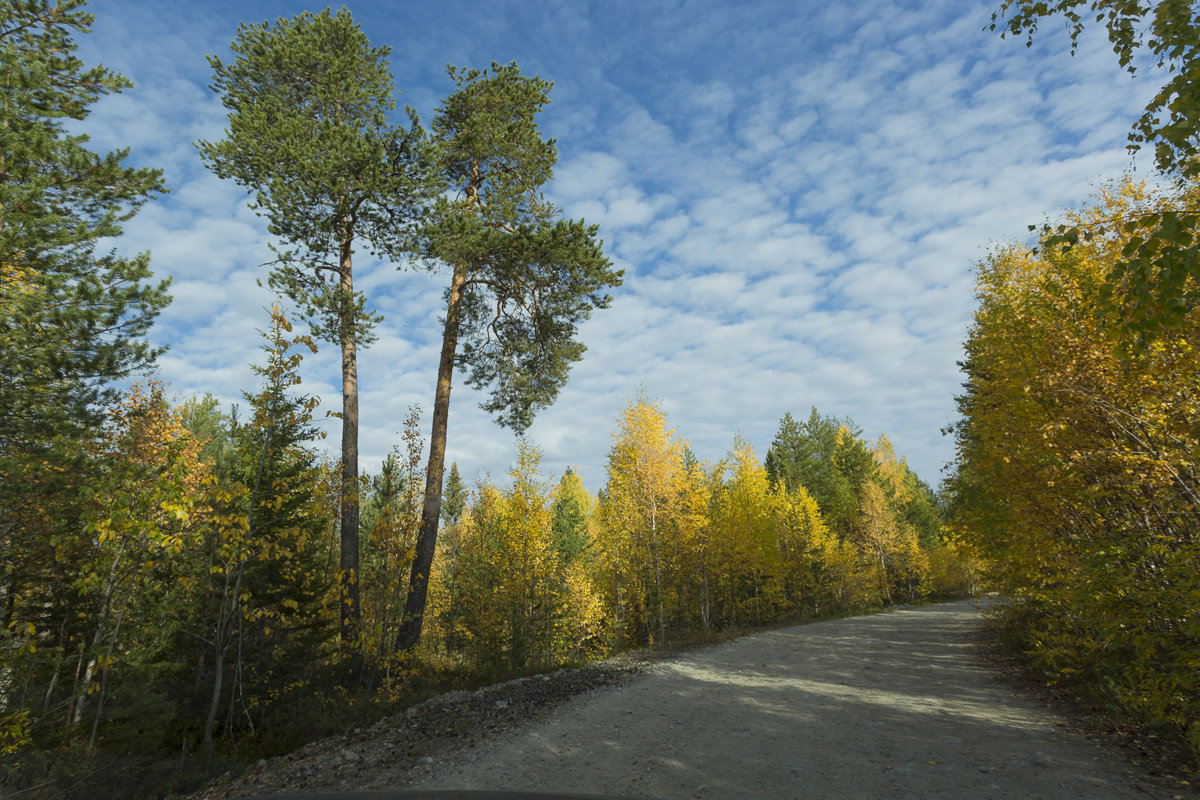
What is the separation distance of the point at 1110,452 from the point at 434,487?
12.6 m

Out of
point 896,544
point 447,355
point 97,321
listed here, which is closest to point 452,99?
point 447,355

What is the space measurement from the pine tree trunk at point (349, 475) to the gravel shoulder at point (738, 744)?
8.67 ft

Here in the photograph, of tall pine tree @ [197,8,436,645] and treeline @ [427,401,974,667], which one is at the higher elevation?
tall pine tree @ [197,8,436,645]

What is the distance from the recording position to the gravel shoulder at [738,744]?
211 inches

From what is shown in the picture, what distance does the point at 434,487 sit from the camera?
13.1m

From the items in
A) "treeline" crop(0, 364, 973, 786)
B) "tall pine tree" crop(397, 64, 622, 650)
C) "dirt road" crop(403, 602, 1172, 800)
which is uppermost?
"tall pine tree" crop(397, 64, 622, 650)

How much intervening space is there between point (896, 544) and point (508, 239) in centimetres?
3767

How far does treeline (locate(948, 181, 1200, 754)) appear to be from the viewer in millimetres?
4188

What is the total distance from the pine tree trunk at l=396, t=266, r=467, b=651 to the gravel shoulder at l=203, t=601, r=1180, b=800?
2.31m

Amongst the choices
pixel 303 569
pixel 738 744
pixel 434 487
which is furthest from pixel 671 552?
pixel 738 744

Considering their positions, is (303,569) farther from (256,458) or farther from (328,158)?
(328,158)

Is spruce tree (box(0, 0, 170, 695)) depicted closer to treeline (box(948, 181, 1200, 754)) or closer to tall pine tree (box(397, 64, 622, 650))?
tall pine tree (box(397, 64, 622, 650))

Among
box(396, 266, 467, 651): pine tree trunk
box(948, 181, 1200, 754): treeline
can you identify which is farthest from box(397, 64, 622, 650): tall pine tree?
box(948, 181, 1200, 754): treeline

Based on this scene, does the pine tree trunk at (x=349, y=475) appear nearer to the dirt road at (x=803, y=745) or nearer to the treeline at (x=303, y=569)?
the treeline at (x=303, y=569)
